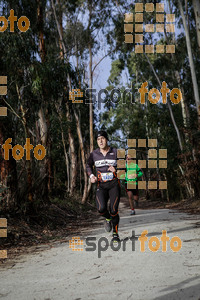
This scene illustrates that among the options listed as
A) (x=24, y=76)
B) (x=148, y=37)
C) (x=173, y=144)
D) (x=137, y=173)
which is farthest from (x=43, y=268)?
(x=148, y=37)

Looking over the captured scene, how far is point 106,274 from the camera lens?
368 centimetres

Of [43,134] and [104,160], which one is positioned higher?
[43,134]

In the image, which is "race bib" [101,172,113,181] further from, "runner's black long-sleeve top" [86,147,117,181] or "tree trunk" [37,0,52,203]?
"tree trunk" [37,0,52,203]

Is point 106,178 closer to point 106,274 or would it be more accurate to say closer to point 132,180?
point 106,274

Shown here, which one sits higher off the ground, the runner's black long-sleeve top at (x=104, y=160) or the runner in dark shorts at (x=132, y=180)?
the runner's black long-sleeve top at (x=104, y=160)

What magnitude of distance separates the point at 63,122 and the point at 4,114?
35.5ft

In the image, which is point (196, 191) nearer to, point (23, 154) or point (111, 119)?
point (23, 154)

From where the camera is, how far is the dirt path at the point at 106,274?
3035 millimetres

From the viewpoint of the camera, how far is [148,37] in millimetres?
20938

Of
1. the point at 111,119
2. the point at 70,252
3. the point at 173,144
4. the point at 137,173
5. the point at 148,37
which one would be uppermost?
the point at 148,37

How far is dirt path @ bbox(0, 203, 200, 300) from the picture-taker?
9.96 feet

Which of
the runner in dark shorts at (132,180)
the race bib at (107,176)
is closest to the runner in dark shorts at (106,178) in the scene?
the race bib at (107,176)

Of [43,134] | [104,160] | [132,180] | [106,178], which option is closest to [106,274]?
[106,178]

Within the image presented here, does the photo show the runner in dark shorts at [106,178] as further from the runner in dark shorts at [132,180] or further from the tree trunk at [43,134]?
the runner in dark shorts at [132,180]
